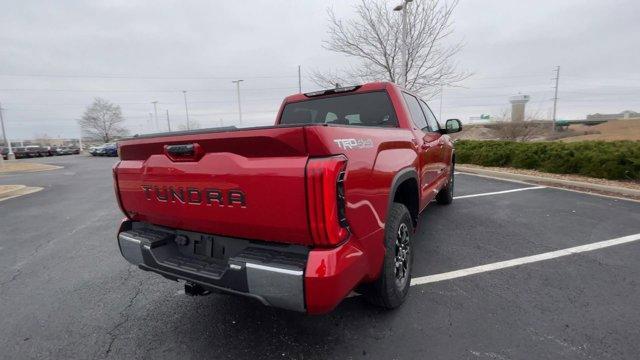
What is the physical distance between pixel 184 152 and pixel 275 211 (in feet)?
2.53

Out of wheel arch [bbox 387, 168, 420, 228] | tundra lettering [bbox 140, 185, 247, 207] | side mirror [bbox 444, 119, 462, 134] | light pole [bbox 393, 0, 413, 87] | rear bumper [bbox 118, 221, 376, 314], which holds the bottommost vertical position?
rear bumper [bbox 118, 221, 376, 314]

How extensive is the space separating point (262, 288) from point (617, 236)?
4.87m

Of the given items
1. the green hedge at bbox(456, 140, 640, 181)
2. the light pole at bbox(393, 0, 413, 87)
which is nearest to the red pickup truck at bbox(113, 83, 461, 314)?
the green hedge at bbox(456, 140, 640, 181)

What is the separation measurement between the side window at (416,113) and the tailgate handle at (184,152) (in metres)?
2.35

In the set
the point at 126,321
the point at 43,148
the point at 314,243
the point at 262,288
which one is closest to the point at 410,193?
the point at 314,243

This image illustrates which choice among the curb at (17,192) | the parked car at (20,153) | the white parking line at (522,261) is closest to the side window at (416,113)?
the white parking line at (522,261)

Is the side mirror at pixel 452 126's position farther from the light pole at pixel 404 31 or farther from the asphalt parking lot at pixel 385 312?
the light pole at pixel 404 31

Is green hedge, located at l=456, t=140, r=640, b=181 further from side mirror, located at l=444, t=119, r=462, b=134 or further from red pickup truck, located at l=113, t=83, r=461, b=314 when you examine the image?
red pickup truck, located at l=113, t=83, r=461, b=314

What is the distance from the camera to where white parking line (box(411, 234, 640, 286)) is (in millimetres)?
3375

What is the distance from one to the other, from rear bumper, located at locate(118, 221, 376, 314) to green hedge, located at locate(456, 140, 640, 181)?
8398mm

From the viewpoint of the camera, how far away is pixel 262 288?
1.90 meters

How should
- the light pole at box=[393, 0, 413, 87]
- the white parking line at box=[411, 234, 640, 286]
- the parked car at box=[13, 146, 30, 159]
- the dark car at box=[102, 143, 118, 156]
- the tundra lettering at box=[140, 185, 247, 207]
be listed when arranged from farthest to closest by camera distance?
1. the parked car at box=[13, 146, 30, 159]
2. the dark car at box=[102, 143, 118, 156]
3. the light pole at box=[393, 0, 413, 87]
4. the white parking line at box=[411, 234, 640, 286]
5. the tundra lettering at box=[140, 185, 247, 207]

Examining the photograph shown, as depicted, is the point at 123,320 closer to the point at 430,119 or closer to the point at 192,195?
the point at 192,195

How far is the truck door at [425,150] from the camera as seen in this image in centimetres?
358
